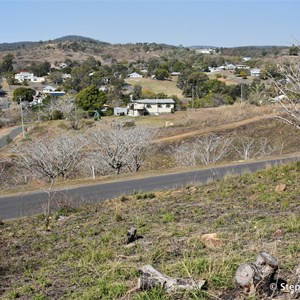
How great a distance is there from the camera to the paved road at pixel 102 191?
13.2 metres

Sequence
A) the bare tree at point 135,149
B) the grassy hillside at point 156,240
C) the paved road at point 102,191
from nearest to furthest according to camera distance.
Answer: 1. the grassy hillside at point 156,240
2. the paved road at point 102,191
3. the bare tree at point 135,149

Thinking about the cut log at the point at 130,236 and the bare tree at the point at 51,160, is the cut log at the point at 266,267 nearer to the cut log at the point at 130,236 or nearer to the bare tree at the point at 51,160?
the cut log at the point at 130,236

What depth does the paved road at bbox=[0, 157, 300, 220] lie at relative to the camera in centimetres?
1321

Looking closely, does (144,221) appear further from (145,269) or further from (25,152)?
(25,152)

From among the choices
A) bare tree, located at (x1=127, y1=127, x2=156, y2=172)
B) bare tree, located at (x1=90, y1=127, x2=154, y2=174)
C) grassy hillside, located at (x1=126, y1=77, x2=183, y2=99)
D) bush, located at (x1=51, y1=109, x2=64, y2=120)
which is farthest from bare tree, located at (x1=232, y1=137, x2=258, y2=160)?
grassy hillside, located at (x1=126, y1=77, x2=183, y2=99)

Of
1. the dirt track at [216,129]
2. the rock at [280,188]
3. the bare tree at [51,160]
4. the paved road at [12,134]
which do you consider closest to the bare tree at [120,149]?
the bare tree at [51,160]

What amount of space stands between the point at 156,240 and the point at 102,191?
26.0 feet

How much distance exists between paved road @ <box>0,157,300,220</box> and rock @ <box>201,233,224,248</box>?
20.2ft

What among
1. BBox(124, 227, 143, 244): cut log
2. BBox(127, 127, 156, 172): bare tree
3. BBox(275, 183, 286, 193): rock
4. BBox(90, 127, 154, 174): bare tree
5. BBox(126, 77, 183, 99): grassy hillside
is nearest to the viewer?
BBox(124, 227, 143, 244): cut log

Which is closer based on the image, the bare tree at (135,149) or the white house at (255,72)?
the bare tree at (135,149)

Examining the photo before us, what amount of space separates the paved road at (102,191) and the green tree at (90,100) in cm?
4946

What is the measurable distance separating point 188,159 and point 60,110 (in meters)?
37.1

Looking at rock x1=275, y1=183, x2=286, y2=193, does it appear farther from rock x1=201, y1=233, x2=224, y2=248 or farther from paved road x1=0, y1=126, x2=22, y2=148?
paved road x1=0, y1=126, x2=22, y2=148

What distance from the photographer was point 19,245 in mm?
8469
